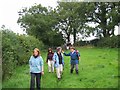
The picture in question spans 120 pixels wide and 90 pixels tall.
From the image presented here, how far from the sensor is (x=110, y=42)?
5012 centimetres

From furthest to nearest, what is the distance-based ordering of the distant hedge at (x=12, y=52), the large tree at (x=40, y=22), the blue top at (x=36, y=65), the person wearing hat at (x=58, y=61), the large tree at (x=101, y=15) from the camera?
the large tree at (x=40, y=22) < the large tree at (x=101, y=15) < the person wearing hat at (x=58, y=61) < the distant hedge at (x=12, y=52) < the blue top at (x=36, y=65)

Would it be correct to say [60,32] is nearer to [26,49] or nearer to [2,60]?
[26,49]

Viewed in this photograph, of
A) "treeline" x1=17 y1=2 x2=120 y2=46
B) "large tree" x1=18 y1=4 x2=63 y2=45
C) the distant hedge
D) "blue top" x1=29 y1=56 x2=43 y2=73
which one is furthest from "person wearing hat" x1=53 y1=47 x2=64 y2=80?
"large tree" x1=18 y1=4 x2=63 y2=45

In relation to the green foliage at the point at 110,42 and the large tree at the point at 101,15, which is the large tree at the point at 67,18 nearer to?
the large tree at the point at 101,15

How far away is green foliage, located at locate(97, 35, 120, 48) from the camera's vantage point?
160 ft

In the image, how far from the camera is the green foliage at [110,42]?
48.8 m

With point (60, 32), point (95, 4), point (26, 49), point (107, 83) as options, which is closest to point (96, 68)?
point (107, 83)

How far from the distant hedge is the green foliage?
19.8 m

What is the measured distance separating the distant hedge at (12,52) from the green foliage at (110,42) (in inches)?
779

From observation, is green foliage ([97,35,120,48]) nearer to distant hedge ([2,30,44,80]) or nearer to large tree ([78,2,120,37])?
large tree ([78,2,120,37])

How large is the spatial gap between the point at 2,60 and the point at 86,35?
140 ft

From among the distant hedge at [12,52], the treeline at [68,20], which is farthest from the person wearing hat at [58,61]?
the treeline at [68,20]

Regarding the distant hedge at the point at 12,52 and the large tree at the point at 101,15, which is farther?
the large tree at the point at 101,15

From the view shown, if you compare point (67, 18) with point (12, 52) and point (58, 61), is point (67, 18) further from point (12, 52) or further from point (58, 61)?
point (58, 61)
